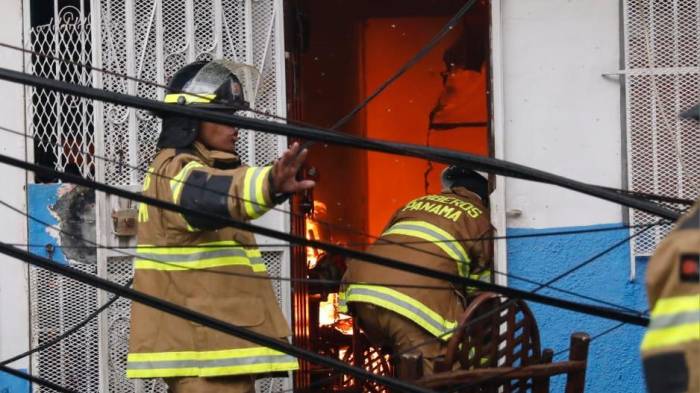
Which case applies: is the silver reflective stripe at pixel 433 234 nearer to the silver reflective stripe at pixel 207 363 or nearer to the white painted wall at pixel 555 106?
the white painted wall at pixel 555 106

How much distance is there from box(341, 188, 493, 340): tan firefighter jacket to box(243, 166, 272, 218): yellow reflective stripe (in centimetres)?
183

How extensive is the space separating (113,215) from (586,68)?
98.5 inches

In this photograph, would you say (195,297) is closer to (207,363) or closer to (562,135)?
(207,363)

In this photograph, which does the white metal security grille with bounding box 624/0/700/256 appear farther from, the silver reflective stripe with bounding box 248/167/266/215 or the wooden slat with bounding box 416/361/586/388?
the silver reflective stripe with bounding box 248/167/266/215

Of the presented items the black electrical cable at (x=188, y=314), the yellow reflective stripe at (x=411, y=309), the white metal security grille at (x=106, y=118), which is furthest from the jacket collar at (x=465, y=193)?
the black electrical cable at (x=188, y=314)

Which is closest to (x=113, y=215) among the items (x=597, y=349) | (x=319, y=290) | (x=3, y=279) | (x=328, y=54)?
(x=3, y=279)

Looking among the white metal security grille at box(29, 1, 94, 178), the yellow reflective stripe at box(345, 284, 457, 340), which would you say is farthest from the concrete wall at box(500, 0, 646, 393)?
the white metal security grille at box(29, 1, 94, 178)

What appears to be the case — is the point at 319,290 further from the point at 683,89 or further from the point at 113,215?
the point at 683,89

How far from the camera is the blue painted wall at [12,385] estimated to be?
22.8 feet

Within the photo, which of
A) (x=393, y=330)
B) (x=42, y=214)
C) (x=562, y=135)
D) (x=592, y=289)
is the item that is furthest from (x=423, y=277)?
(x=42, y=214)

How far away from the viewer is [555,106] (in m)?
7.12

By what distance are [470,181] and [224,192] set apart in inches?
99.9

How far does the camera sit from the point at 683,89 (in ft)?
22.9

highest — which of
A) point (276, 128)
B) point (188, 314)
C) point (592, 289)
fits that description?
point (276, 128)
